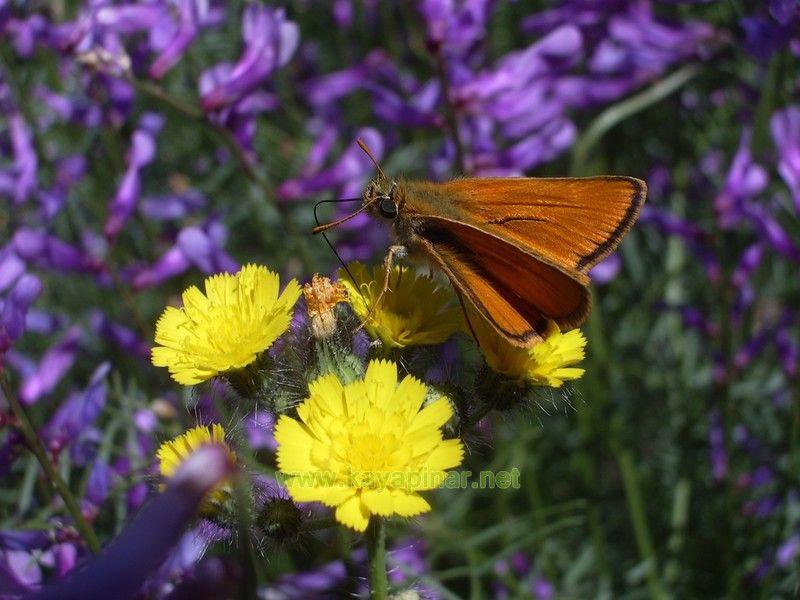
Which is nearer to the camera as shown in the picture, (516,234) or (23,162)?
(516,234)

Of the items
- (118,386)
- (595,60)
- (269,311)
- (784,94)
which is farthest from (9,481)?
(784,94)

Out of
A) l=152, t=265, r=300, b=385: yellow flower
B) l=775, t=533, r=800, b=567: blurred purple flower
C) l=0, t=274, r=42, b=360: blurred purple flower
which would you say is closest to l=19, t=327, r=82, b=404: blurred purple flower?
l=0, t=274, r=42, b=360: blurred purple flower

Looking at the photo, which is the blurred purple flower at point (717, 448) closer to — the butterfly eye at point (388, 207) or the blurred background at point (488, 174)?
the blurred background at point (488, 174)

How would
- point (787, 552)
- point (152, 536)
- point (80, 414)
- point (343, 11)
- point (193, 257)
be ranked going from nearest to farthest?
point (152, 536), point (80, 414), point (193, 257), point (787, 552), point (343, 11)

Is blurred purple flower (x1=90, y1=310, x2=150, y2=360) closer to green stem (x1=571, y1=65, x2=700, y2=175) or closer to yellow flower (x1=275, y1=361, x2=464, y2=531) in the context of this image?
green stem (x1=571, y1=65, x2=700, y2=175)

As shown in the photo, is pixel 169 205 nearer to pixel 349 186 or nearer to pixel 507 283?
pixel 349 186

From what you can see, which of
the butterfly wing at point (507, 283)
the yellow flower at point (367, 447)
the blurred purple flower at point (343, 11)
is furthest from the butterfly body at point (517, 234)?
the blurred purple flower at point (343, 11)

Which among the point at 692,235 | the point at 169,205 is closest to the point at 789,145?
the point at 692,235
